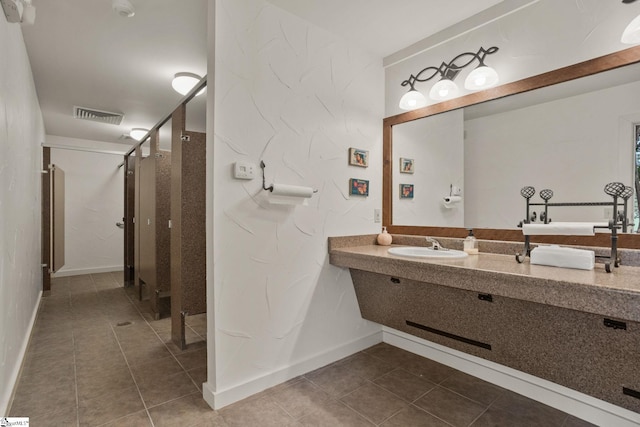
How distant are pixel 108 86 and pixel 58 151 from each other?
9.93 feet

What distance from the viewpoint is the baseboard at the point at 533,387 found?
161cm

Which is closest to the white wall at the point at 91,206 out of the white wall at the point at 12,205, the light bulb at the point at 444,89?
the white wall at the point at 12,205

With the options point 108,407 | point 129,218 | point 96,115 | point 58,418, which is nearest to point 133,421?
point 108,407

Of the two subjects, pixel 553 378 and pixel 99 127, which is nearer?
pixel 553 378

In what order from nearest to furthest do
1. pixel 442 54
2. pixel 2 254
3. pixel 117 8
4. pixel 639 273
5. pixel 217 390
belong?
pixel 639 273, pixel 2 254, pixel 217 390, pixel 117 8, pixel 442 54

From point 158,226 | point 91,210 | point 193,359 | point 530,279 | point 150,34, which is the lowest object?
point 193,359

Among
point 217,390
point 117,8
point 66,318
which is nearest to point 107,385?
point 217,390

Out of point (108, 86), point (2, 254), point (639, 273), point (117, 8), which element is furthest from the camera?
point (108, 86)

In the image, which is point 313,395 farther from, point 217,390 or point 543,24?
point 543,24

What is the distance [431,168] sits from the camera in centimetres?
249

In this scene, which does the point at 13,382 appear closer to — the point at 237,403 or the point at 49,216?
the point at 237,403

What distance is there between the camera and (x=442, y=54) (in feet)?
7.53

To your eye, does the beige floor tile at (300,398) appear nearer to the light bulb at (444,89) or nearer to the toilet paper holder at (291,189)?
the toilet paper holder at (291,189)

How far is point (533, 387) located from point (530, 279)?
38.3 inches
